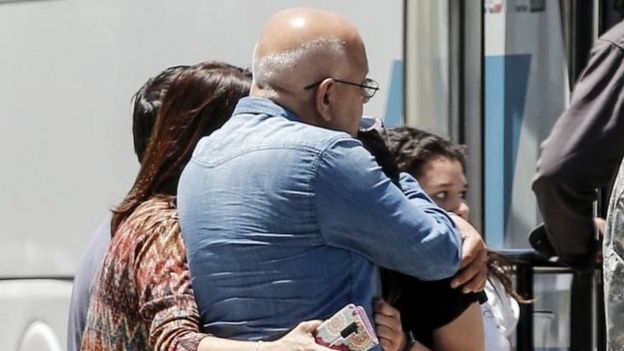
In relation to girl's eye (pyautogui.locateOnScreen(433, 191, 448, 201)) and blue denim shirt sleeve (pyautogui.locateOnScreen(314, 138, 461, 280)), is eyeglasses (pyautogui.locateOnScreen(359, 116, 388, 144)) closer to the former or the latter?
blue denim shirt sleeve (pyautogui.locateOnScreen(314, 138, 461, 280))

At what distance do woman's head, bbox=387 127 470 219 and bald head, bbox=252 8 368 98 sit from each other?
3.51 ft

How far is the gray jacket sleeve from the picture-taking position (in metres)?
3.40

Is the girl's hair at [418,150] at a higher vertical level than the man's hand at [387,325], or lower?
higher

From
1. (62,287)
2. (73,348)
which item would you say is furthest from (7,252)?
(73,348)

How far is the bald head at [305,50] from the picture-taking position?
242cm

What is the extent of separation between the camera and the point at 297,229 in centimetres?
239

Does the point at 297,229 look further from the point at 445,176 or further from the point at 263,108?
the point at 445,176

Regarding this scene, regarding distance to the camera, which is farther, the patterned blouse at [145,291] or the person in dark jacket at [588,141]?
the person in dark jacket at [588,141]

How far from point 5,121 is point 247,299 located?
3149mm

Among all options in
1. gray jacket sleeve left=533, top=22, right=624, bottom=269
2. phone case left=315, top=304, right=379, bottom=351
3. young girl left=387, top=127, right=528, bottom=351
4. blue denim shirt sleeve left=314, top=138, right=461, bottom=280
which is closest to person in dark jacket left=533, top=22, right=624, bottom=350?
gray jacket sleeve left=533, top=22, right=624, bottom=269

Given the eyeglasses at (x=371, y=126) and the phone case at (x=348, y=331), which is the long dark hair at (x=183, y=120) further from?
the phone case at (x=348, y=331)

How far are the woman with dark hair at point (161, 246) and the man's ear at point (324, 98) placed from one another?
0.34 metres

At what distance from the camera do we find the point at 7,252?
542 centimetres

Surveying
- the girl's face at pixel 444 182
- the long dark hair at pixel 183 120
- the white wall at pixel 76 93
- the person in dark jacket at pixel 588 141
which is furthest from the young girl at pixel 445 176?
the white wall at pixel 76 93
